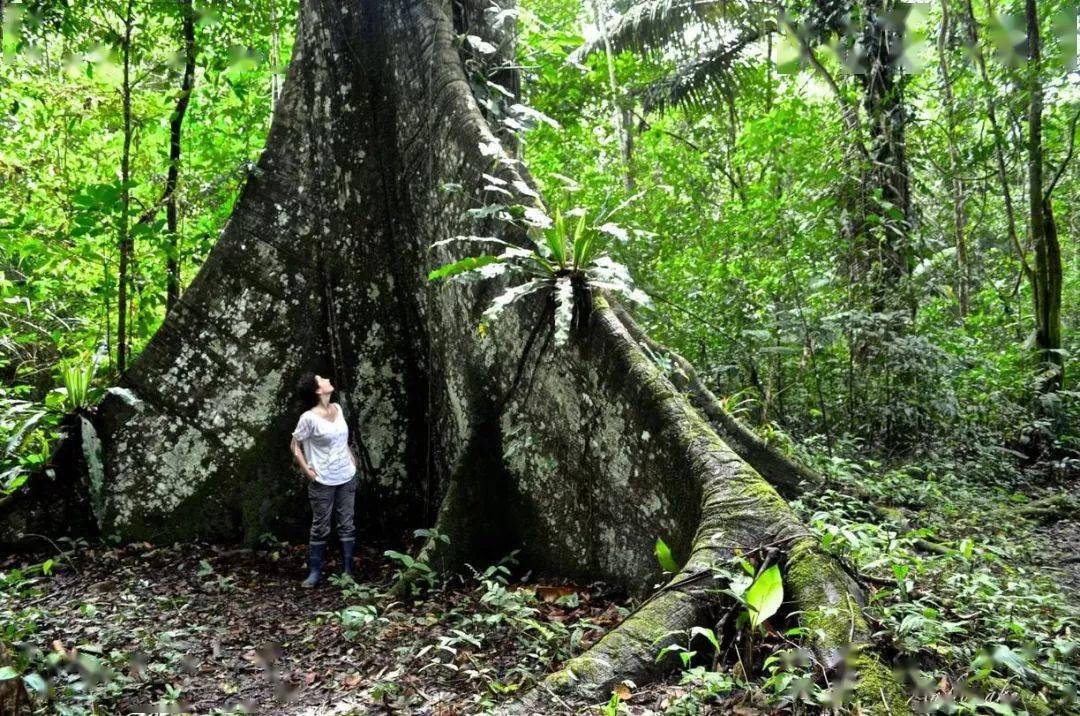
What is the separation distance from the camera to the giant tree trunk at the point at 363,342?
5.38 metres

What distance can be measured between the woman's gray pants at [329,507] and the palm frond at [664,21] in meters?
10.6

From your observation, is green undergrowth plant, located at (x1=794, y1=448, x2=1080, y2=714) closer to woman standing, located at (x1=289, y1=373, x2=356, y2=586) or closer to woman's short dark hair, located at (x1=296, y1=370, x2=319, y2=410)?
woman standing, located at (x1=289, y1=373, x2=356, y2=586)

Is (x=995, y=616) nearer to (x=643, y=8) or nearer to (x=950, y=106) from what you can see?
(x=950, y=106)

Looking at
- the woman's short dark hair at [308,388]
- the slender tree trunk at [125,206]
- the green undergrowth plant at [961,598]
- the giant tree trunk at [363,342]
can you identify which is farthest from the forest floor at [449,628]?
the slender tree trunk at [125,206]

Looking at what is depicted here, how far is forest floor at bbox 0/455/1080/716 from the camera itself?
3.08 meters

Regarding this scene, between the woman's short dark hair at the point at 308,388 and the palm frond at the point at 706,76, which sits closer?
the woman's short dark hair at the point at 308,388

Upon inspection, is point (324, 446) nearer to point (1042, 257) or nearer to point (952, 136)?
point (952, 136)

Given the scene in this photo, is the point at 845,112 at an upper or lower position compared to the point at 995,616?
upper

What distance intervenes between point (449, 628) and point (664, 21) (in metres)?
12.9

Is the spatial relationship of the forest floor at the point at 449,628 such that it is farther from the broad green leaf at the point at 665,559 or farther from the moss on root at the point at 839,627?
the broad green leaf at the point at 665,559

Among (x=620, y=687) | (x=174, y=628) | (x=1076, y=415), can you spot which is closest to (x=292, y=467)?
(x=174, y=628)

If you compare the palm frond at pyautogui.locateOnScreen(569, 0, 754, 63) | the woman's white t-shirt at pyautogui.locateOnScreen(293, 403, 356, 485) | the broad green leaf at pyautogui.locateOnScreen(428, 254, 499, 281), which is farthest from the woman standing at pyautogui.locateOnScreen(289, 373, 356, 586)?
the palm frond at pyautogui.locateOnScreen(569, 0, 754, 63)

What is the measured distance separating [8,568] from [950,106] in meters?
10.3

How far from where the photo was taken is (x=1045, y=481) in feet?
23.9
